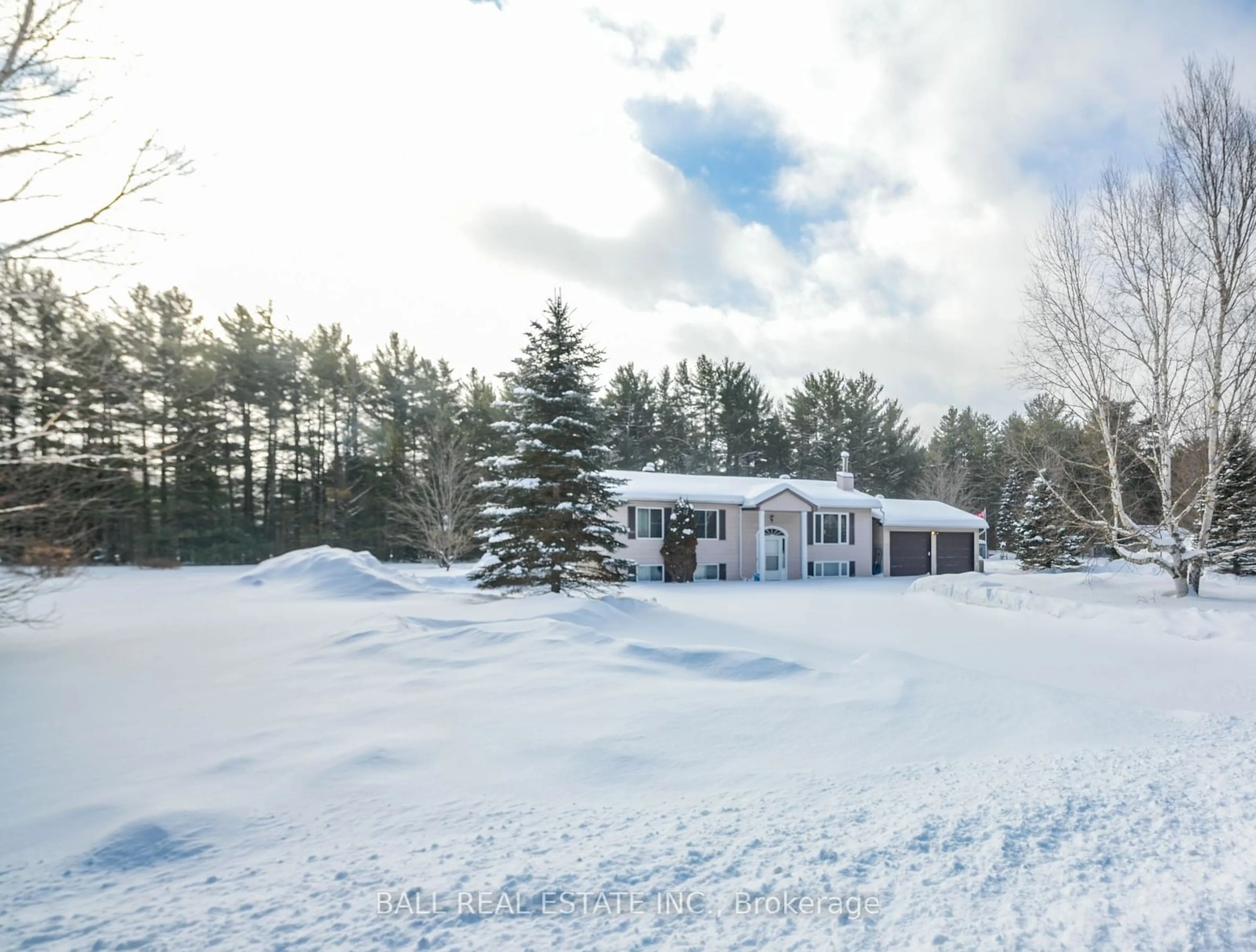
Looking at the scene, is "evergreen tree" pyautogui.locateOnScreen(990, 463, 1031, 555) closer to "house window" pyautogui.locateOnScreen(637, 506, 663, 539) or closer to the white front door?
the white front door

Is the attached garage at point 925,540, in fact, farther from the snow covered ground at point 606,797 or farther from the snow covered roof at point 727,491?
the snow covered ground at point 606,797

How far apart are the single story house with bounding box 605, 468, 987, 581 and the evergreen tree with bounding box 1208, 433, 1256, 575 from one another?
9282 mm

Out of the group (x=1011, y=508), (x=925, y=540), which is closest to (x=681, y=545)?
(x=925, y=540)

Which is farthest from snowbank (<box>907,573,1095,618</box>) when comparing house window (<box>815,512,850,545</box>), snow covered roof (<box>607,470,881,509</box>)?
snow covered roof (<box>607,470,881,509</box>)

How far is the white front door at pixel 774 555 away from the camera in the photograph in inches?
930

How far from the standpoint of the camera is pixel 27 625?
9.42 m

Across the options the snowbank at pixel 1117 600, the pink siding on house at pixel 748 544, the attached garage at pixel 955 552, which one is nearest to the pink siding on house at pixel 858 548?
the pink siding on house at pixel 748 544

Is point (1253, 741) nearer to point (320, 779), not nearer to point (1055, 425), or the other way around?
point (320, 779)

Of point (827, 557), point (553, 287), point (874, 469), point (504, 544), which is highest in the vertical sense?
point (553, 287)

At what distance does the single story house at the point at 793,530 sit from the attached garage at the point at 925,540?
4cm

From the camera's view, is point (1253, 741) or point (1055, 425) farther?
point (1055, 425)

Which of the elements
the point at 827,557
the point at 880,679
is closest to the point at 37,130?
the point at 880,679

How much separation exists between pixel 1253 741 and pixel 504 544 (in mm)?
11066

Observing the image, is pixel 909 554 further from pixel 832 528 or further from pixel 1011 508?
pixel 1011 508
